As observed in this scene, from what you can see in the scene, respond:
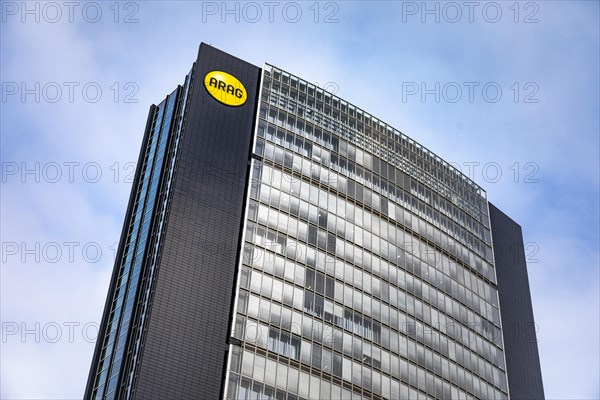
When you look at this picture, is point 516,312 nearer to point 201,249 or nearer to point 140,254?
point 201,249

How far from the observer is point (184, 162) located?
314 feet

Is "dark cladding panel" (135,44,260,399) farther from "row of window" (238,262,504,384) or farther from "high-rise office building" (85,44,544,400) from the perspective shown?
"row of window" (238,262,504,384)

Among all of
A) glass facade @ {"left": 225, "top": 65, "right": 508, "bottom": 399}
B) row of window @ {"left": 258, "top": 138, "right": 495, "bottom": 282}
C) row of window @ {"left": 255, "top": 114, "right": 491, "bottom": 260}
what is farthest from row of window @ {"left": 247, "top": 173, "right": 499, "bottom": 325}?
row of window @ {"left": 255, "top": 114, "right": 491, "bottom": 260}

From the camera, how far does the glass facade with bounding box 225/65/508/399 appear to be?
91250 millimetres

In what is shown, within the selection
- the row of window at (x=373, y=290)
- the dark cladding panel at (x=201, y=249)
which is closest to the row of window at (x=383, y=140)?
the dark cladding panel at (x=201, y=249)

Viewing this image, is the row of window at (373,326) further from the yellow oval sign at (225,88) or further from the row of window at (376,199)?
the yellow oval sign at (225,88)

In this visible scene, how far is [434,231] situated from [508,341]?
18.1 m

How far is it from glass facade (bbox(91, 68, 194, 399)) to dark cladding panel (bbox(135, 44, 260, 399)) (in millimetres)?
2547

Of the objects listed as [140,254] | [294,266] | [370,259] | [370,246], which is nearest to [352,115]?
[370,246]

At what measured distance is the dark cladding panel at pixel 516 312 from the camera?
116m

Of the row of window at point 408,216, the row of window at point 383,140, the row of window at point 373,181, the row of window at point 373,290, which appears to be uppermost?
the row of window at point 383,140

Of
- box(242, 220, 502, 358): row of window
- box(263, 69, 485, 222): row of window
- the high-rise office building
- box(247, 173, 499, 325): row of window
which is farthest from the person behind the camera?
box(263, 69, 485, 222): row of window

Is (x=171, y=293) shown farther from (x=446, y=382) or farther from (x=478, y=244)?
(x=478, y=244)

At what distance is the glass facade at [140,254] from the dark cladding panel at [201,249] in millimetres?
2547
